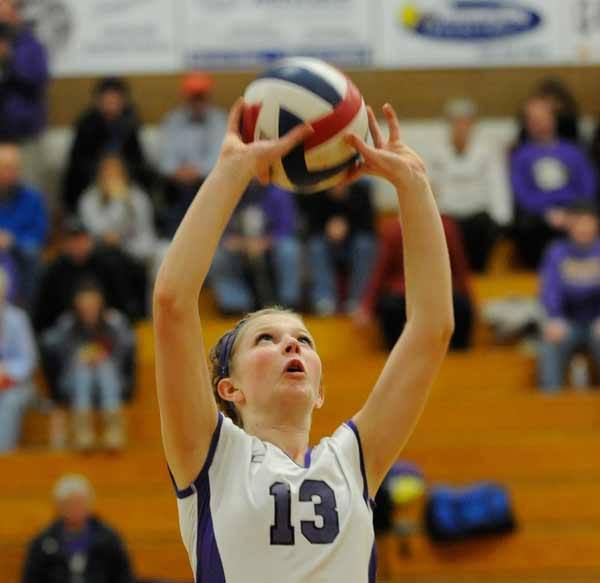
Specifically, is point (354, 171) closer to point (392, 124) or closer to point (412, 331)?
point (392, 124)

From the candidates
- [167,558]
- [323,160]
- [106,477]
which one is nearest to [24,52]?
[106,477]

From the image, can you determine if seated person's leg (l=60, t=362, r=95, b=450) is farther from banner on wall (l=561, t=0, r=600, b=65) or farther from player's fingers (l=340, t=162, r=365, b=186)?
player's fingers (l=340, t=162, r=365, b=186)

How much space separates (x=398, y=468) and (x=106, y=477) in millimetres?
1864

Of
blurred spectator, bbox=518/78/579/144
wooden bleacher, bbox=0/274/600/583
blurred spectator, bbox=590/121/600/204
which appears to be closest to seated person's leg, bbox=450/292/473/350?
wooden bleacher, bbox=0/274/600/583

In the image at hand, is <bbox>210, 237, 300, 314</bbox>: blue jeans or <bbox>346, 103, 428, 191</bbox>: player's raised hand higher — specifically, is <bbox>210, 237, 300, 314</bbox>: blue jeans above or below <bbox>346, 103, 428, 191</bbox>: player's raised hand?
below

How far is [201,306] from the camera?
418 inches

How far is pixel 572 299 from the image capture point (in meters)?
9.27

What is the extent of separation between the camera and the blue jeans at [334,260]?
10.2m

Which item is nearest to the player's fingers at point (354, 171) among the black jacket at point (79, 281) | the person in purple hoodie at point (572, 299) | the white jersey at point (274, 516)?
the white jersey at point (274, 516)

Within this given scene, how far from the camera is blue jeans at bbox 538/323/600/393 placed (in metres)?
9.12

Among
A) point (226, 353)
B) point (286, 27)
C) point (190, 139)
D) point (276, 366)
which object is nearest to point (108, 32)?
point (190, 139)

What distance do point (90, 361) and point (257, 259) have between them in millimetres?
1708

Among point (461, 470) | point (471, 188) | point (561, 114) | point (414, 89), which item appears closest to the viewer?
point (461, 470)

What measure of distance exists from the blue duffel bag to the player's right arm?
524 cm
